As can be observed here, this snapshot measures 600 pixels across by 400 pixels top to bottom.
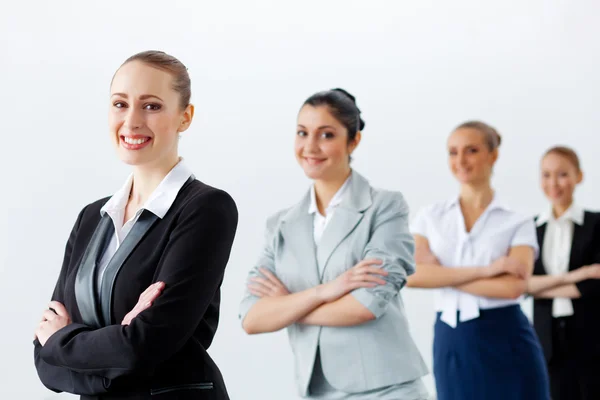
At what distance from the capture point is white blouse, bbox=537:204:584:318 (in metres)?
4.66

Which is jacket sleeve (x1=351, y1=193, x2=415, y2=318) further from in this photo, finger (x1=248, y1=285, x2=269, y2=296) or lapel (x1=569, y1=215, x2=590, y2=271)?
lapel (x1=569, y1=215, x2=590, y2=271)

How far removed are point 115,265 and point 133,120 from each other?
0.32 m

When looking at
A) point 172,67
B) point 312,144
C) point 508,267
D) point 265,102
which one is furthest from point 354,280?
point 265,102

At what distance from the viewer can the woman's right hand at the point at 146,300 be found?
5.94 ft

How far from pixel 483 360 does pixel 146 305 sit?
234 centimetres

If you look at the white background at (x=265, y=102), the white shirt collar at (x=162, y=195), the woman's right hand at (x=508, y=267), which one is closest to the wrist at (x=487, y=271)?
the woman's right hand at (x=508, y=267)

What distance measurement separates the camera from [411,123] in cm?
649

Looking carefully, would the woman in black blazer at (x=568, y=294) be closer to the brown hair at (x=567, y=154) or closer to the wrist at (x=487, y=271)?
the brown hair at (x=567, y=154)

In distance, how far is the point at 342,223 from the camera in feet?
9.69

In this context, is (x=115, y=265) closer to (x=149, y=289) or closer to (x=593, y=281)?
(x=149, y=289)

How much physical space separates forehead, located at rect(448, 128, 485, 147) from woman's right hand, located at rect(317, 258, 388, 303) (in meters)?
1.34

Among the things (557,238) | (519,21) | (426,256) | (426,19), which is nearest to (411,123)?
(426,19)

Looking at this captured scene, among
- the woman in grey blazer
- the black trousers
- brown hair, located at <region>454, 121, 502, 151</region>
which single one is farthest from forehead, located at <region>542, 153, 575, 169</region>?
the woman in grey blazer

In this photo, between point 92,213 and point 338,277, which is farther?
point 338,277
